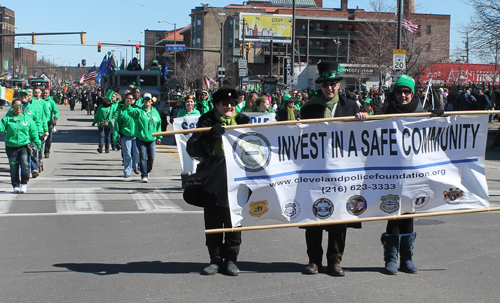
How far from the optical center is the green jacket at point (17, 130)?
11.3 meters

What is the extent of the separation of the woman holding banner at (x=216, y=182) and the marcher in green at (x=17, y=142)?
20.8 ft

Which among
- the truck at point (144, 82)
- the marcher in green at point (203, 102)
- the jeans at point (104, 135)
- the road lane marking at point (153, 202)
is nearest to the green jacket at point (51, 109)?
the jeans at point (104, 135)

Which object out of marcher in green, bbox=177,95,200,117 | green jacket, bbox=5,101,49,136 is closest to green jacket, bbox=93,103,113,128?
green jacket, bbox=5,101,49,136

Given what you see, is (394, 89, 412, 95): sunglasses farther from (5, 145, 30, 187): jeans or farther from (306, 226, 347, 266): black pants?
(5, 145, 30, 187): jeans

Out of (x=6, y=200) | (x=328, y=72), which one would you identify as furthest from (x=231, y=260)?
(x=6, y=200)

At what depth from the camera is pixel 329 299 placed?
5.22 meters

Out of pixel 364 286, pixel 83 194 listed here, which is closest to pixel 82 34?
pixel 83 194

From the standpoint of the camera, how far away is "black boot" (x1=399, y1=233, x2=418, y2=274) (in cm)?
598

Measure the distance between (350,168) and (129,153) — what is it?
8290 mm

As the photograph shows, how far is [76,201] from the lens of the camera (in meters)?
10.6

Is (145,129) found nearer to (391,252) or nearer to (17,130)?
(17,130)

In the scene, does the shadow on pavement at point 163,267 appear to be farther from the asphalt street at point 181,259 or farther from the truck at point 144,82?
the truck at point 144,82

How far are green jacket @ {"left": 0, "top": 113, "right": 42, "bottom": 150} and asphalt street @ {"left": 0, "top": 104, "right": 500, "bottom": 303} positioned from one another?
1.01 m

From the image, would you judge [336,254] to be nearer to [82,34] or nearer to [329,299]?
[329,299]
